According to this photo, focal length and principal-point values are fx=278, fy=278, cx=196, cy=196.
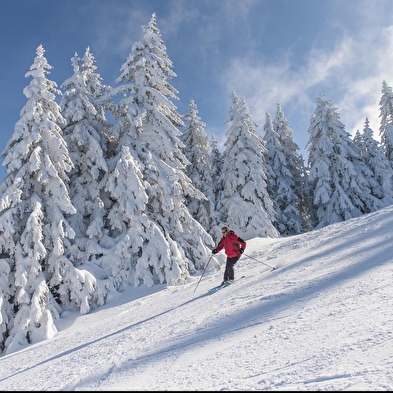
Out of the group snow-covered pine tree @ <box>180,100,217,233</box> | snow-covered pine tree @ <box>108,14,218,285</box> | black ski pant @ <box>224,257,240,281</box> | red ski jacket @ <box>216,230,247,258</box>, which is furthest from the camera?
snow-covered pine tree @ <box>180,100,217,233</box>

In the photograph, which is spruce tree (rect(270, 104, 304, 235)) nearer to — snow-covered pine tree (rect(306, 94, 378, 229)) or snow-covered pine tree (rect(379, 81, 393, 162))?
snow-covered pine tree (rect(306, 94, 378, 229))

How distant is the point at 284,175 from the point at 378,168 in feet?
30.7

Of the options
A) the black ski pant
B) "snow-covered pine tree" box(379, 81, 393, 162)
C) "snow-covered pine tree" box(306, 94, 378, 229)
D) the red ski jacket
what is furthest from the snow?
"snow-covered pine tree" box(379, 81, 393, 162)

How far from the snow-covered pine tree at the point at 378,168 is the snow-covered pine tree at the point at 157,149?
19.0 metres

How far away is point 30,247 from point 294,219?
22.3m

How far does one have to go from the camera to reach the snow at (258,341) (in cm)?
291

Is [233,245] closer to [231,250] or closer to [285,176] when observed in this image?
[231,250]

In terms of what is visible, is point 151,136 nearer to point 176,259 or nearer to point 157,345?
point 176,259

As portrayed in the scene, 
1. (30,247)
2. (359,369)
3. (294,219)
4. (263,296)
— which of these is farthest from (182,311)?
(294,219)

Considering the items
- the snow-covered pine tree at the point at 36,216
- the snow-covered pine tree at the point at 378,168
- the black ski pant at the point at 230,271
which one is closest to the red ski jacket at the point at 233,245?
the black ski pant at the point at 230,271

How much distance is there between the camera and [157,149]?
14.6m

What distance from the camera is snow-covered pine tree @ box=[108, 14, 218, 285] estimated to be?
527 inches

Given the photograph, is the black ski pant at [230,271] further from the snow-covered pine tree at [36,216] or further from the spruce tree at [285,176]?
the spruce tree at [285,176]

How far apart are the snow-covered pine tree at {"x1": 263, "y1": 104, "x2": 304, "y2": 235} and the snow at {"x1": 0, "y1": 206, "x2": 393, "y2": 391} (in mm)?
18808
